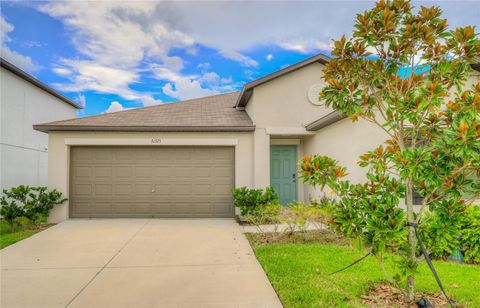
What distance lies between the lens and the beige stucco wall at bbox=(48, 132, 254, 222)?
32.8 ft

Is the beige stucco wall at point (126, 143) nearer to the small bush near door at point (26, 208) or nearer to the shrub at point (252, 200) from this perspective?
the small bush near door at point (26, 208)

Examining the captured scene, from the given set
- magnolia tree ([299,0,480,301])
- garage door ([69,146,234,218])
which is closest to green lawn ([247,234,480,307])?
magnolia tree ([299,0,480,301])

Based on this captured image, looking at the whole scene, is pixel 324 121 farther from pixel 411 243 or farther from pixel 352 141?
pixel 411 243

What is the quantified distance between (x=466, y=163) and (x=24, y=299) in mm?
5636

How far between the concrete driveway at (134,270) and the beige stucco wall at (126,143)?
7.43 feet

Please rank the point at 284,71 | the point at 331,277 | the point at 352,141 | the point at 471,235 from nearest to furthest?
1. the point at 331,277
2. the point at 471,235
3. the point at 352,141
4. the point at 284,71

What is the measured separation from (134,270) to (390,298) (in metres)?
3.97

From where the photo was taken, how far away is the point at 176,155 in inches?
410

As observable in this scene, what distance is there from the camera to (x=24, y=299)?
409cm

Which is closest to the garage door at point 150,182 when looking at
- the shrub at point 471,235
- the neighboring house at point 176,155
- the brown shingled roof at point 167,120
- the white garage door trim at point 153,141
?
the neighboring house at point 176,155


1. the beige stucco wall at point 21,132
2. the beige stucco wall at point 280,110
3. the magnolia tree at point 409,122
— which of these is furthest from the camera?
the beige stucco wall at point 21,132

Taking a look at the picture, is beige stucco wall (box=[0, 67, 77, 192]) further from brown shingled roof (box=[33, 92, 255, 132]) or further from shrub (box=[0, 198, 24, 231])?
shrub (box=[0, 198, 24, 231])

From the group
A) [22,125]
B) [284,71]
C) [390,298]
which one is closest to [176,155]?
[284,71]

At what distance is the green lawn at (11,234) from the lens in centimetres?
715
